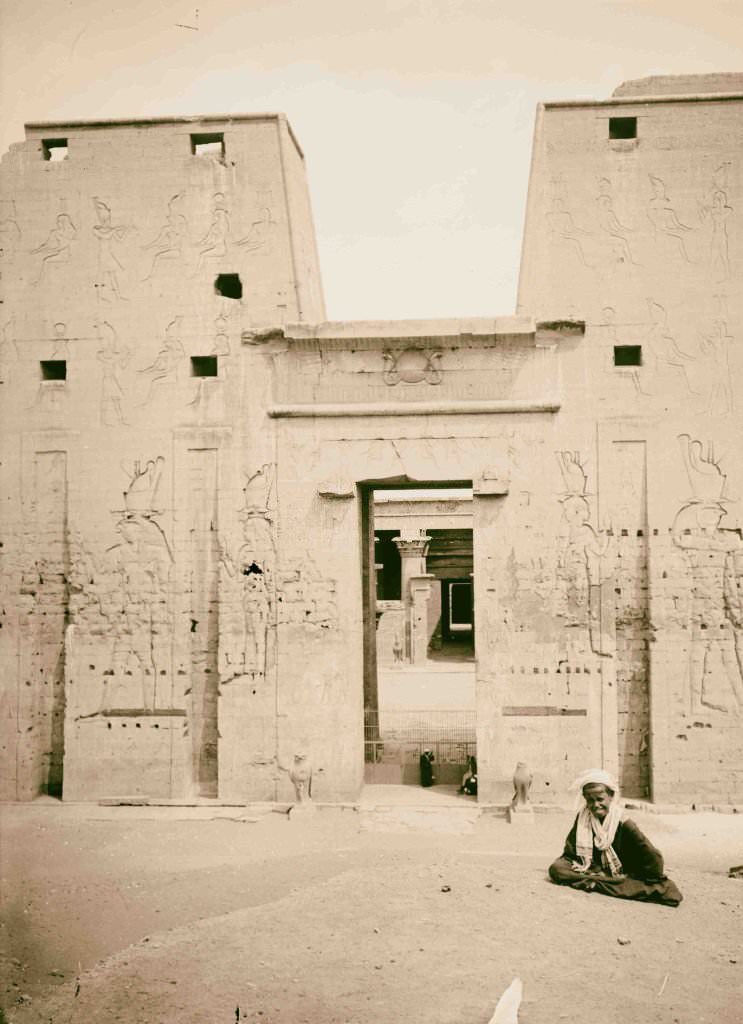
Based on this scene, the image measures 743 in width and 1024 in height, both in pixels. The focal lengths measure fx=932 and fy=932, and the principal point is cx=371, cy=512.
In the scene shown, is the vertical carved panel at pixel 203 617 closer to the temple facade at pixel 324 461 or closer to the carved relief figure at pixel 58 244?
the temple facade at pixel 324 461

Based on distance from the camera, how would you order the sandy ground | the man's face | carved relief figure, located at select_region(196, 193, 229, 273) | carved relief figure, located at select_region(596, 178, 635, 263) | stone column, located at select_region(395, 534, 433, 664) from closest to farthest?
the sandy ground < the man's face < carved relief figure, located at select_region(596, 178, 635, 263) < carved relief figure, located at select_region(196, 193, 229, 273) < stone column, located at select_region(395, 534, 433, 664)

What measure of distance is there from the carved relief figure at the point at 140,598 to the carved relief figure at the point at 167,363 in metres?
0.93

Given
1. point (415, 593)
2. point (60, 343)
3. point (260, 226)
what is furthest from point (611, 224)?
point (415, 593)

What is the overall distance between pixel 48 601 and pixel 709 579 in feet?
26.2

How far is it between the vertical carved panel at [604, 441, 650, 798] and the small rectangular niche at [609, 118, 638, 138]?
3791mm

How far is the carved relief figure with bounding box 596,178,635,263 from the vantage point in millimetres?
11070

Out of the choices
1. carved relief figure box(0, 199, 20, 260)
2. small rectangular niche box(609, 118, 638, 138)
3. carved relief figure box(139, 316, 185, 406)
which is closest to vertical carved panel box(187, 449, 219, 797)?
carved relief figure box(139, 316, 185, 406)

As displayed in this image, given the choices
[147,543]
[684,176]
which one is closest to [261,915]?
[147,543]

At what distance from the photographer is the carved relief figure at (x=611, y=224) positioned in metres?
11.1

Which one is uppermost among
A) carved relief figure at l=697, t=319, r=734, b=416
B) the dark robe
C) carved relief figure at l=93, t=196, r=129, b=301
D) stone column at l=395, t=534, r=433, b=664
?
carved relief figure at l=93, t=196, r=129, b=301

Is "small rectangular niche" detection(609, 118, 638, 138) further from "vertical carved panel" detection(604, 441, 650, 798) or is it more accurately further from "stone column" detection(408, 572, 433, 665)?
"stone column" detection(408, 572, 433, 665)

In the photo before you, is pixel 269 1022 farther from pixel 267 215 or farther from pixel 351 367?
pixel 267 215

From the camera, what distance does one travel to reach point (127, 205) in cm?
1158

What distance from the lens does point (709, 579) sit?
426 inches
